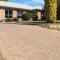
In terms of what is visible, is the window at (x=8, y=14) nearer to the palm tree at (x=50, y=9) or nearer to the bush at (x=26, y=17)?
the bush at (x=26, y=17)

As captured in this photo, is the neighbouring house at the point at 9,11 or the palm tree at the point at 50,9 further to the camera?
the neighbouring house at the point at 9,11

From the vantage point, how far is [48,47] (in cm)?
1254

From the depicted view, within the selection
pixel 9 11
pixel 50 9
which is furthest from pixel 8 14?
pixel 50 9

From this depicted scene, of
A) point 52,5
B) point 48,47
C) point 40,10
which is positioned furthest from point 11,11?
point 48,47

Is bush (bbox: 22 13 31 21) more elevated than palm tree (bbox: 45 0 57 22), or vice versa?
palm tree (bbox: 45 0 57 22)

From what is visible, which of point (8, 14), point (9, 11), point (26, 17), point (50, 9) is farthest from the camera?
point (26, 17)

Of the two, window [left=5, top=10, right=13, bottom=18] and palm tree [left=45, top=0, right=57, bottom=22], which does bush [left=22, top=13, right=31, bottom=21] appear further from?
palm tree [left=45, top=0, right=57, bottom=22]

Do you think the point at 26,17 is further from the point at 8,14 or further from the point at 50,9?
the point at 50,9

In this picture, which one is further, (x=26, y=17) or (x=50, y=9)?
(x=26, y=17)

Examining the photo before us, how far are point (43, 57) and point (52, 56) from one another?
0.43 m

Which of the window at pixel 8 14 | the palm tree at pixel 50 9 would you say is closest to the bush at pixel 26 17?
the window at pixel 8 14

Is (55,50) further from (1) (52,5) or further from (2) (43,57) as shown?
(1) (52,5)

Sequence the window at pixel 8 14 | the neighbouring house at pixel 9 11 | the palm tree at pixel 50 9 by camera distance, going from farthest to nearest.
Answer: the window at pixel 8 14, the neighbouring house at pixel 9 11, the palm tree at pixel 50 9

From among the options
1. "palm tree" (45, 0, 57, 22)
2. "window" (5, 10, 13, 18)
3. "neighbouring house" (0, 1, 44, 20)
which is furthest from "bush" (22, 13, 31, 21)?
"palm tree" (45, 0, 57, 22)
